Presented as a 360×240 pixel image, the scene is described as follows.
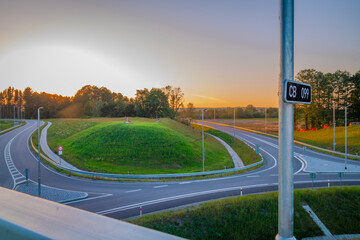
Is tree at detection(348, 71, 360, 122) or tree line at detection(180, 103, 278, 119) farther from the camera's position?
tree line at detection(180, 103, 278, 119)

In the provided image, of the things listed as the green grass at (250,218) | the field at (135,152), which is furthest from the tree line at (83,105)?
the green grass at (250,218)

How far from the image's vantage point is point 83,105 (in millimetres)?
96938

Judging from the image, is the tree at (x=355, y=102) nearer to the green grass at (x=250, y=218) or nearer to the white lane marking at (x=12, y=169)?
the green grass at (x=250, y=218)

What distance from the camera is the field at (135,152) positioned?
105ft

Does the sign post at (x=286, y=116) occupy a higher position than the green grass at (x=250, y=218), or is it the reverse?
the sign post at (x=286, y=116)

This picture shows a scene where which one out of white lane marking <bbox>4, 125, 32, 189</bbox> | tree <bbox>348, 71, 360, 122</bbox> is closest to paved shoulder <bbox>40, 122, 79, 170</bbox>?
white lane marking <bbox>4, 125, 32, 189</bbox>

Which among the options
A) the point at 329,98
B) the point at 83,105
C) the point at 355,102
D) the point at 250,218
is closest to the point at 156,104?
the point at 83,105

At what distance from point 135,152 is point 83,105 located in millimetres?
70474

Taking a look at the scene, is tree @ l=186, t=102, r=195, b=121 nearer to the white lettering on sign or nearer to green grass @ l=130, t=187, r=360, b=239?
green grass @ l=130, t=187, r=360, b=239

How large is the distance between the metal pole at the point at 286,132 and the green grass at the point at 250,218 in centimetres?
1197

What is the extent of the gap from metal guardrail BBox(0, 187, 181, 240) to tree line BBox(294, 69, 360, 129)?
66.7m

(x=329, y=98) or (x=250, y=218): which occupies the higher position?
(x=329, y=98)

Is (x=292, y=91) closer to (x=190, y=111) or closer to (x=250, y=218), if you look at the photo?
(x=250, y=218)

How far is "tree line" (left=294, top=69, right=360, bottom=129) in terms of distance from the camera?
201 ft
